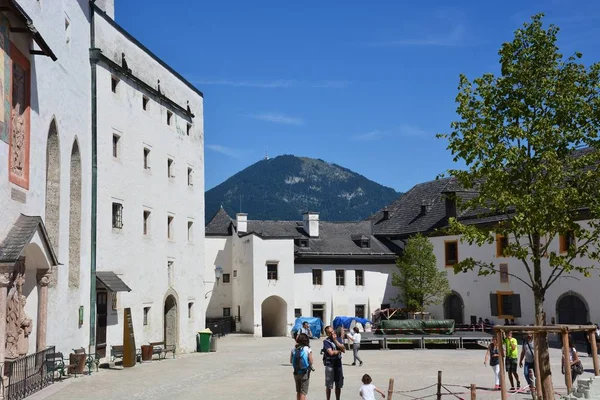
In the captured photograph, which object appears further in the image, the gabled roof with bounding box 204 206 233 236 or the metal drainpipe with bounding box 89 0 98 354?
the gabled roof with bounding box 204 206 233 236

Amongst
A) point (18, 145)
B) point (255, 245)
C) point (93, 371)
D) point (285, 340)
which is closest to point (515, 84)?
point (18, 145)

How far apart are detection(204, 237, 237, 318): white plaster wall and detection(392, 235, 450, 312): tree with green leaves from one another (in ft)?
43.9

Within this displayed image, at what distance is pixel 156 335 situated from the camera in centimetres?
3206

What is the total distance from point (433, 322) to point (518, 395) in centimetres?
1993

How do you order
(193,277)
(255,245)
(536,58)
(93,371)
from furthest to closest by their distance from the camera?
(255,245)
(193,277)
(93,371)
(536,58)

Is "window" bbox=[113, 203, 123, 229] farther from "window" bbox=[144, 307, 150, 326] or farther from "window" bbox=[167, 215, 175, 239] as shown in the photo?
"window" bbox=[167, 215, 175, 239]

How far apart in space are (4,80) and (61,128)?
18.3 ft

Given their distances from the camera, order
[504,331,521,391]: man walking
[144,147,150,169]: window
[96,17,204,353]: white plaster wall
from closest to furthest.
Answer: [504,331,521,391]: man walking < [96,17,204,353]: white plaster wall < [144,147,150,169]: window

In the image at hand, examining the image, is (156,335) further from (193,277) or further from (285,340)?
(285,340)

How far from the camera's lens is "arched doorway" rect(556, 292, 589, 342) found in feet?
128

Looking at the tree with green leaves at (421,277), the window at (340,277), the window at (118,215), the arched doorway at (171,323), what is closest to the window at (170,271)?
the arched doorway at (171,323)

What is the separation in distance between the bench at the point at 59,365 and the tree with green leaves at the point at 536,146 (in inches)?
469

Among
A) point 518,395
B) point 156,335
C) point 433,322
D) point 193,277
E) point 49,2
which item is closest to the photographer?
point 518,395

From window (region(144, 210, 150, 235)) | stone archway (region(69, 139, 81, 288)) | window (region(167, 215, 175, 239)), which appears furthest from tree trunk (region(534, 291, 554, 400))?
window (region(167, 215, 175, 239))
